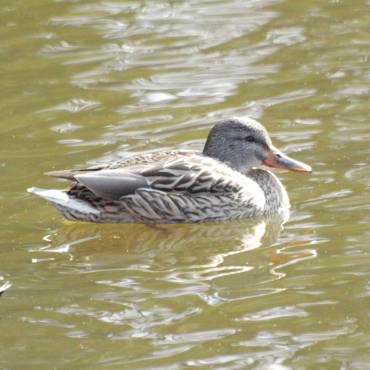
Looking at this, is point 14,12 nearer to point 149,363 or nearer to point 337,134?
point 337,134

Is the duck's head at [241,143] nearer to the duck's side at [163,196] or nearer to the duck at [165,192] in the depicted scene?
the duck at [165,192]

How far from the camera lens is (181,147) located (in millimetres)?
12820

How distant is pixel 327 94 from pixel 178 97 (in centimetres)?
154

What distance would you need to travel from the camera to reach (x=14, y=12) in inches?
676

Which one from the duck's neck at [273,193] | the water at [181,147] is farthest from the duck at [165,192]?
the water at [181,147]

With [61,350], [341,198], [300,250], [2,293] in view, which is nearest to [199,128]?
[341,198]

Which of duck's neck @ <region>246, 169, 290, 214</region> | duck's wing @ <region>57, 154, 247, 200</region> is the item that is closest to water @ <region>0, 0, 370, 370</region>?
duck's neck @ <region>246, 169, 290, 214</region>

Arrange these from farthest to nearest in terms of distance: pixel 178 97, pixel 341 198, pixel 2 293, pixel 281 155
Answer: pixel 178 97 < pixel 281 155 < pixel 341 198 < pixel 2 293

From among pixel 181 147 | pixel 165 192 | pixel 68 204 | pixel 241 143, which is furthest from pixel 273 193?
pixel 68 204

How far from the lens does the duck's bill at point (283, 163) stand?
11680mm

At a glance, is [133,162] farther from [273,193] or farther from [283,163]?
[283,163]

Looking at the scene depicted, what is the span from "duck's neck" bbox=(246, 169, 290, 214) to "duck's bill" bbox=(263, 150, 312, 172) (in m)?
0.12

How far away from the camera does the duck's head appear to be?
39.4 feet

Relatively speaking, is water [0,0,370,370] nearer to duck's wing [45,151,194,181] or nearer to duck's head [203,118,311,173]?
duck's head [203,118,311,173]
